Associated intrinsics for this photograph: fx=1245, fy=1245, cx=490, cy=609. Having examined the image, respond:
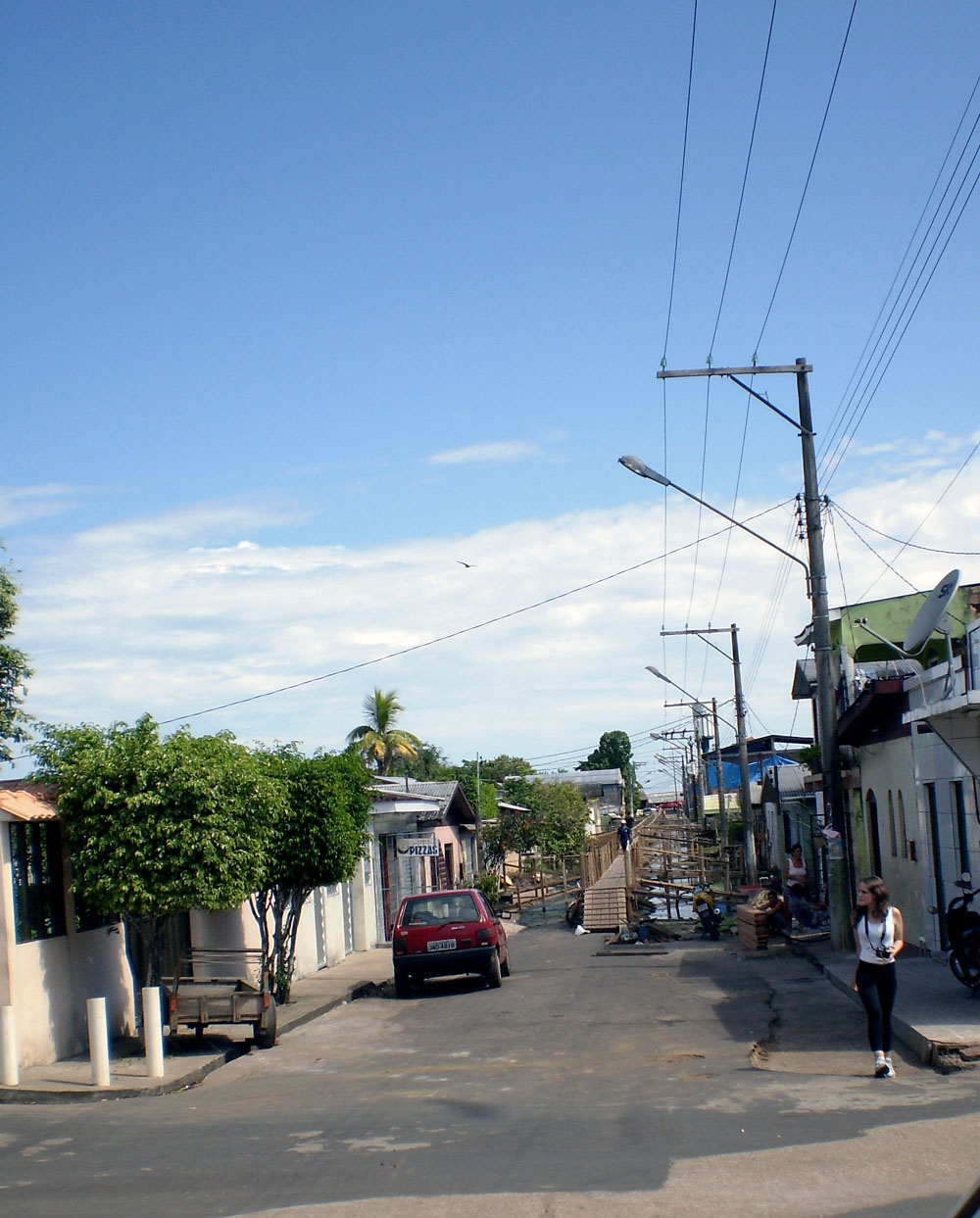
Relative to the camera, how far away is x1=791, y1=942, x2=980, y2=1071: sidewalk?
34.0 ft

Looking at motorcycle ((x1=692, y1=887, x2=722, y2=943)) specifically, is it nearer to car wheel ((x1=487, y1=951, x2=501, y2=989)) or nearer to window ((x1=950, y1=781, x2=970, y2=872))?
car wheel ((x1=487, y1=951, x2=501, y2=989))

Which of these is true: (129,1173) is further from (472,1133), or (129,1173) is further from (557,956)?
(557,956)

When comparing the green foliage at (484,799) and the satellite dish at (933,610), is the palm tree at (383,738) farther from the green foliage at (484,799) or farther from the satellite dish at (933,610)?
the satellite dish at (933,610)

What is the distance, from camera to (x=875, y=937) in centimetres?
1045

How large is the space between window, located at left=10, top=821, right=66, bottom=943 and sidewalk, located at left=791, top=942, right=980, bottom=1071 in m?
8.85

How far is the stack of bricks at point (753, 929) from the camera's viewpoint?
2242 centimetres

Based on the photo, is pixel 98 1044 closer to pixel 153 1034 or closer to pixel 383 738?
pixel 153 1034

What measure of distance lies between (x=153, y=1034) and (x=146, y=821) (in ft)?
7.20

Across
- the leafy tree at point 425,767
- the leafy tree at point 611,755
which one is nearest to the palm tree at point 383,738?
the leafy tree at point 425,767

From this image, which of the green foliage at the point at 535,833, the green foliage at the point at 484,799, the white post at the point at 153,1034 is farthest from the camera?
the green foliage at the point at 484,799

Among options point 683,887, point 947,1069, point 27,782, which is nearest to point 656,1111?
point 947,1069

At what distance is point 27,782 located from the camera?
1380 cm

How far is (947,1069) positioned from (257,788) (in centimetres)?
779

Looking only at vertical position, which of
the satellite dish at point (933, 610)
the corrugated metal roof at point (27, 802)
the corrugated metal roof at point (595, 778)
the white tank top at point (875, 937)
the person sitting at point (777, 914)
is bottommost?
the corrugated metal roof at point (595, 778)
